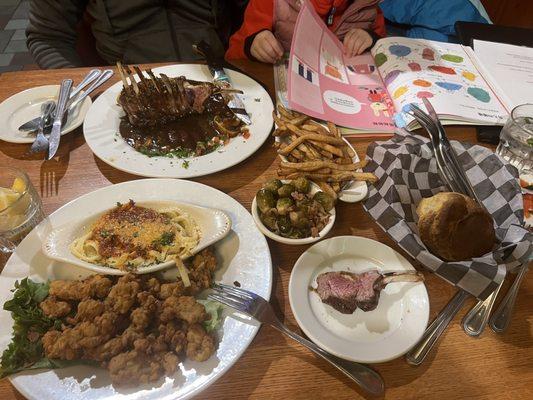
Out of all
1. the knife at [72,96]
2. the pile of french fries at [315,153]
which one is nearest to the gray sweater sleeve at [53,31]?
the knife at [72,96]

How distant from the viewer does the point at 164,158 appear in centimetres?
176

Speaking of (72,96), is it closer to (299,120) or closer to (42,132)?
(42,132)

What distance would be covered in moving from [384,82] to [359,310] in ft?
4.91

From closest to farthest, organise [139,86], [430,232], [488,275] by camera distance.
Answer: [488,275]
[430,232]
[139,86]

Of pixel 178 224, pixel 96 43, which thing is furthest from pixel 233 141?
pixel 96 43

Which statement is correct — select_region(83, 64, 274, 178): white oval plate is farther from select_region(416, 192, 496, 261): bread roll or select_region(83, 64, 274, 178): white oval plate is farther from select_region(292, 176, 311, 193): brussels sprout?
select_region(416, 192, 496, 261): bread roll

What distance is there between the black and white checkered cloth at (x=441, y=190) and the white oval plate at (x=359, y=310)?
11 cm

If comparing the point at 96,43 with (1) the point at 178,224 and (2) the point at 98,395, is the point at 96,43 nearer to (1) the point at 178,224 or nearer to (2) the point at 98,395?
(1) the point at 178,224

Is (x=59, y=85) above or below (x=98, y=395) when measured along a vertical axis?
above

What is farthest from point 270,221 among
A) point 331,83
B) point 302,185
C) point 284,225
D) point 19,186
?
point 331,83

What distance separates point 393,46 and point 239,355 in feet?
6.97

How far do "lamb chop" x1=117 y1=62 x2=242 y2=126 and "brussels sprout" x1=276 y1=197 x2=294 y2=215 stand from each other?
82 centimetres

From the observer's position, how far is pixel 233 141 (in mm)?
1851

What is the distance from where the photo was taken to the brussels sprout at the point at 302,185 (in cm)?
151
